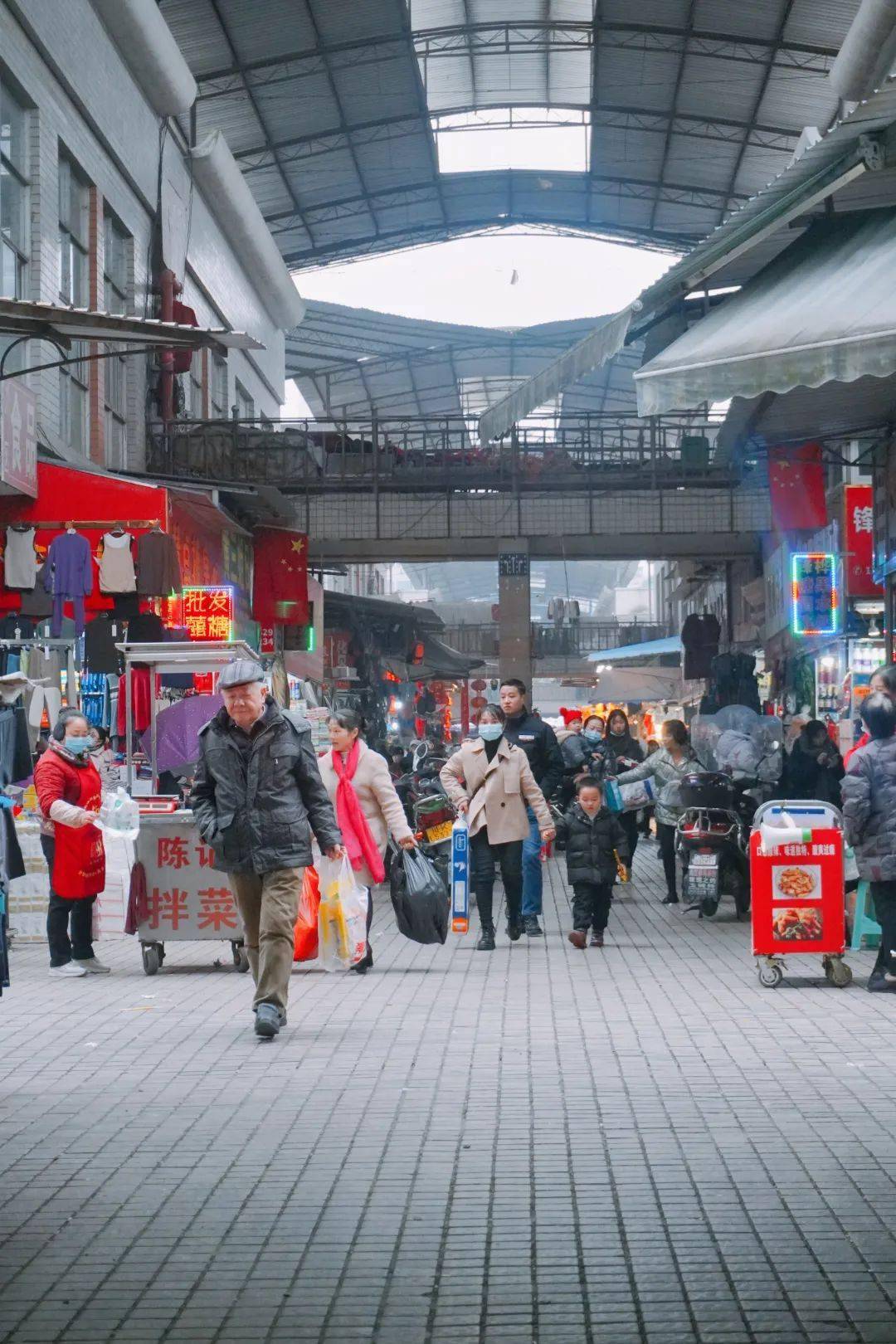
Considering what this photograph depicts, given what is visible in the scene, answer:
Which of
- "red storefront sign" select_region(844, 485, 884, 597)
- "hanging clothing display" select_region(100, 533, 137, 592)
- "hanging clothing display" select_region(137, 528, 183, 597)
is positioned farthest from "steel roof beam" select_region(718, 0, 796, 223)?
"hanging clothing display" select_region(100, 533, 137, 592)

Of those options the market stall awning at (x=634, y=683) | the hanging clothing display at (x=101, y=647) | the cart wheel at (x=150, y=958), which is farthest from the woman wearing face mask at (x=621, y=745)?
the market stall awning at (x=634, y=683)

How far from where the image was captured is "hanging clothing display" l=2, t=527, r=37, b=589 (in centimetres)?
1555

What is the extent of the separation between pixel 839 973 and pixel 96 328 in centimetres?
548

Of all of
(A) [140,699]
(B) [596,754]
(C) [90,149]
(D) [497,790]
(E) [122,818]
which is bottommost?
(E) [122,818]

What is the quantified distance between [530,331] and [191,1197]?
131 feet

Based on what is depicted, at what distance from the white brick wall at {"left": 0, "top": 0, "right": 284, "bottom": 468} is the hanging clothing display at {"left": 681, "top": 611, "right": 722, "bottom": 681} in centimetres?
1026

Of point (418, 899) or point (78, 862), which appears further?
point (78, 862)

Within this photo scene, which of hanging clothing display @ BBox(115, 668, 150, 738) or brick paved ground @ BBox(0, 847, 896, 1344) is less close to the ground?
hanging clothing display @ BBox(115, 668, 150, 738)

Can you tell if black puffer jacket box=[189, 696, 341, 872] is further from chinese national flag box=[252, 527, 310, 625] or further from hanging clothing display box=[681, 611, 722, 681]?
hanging clothing display box=[681, 611, 722, 681]

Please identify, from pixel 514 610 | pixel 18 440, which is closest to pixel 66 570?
pixel 18 440

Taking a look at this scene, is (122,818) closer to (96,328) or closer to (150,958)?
(150,958)

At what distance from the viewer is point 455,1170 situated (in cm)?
573

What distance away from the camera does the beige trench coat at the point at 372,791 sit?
11.1 m

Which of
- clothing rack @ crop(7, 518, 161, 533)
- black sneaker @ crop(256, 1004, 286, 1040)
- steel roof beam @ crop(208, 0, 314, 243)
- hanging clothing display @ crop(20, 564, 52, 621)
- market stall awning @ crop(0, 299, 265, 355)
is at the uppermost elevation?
steel roof beam @ crop(208, 0, 314, 243)
